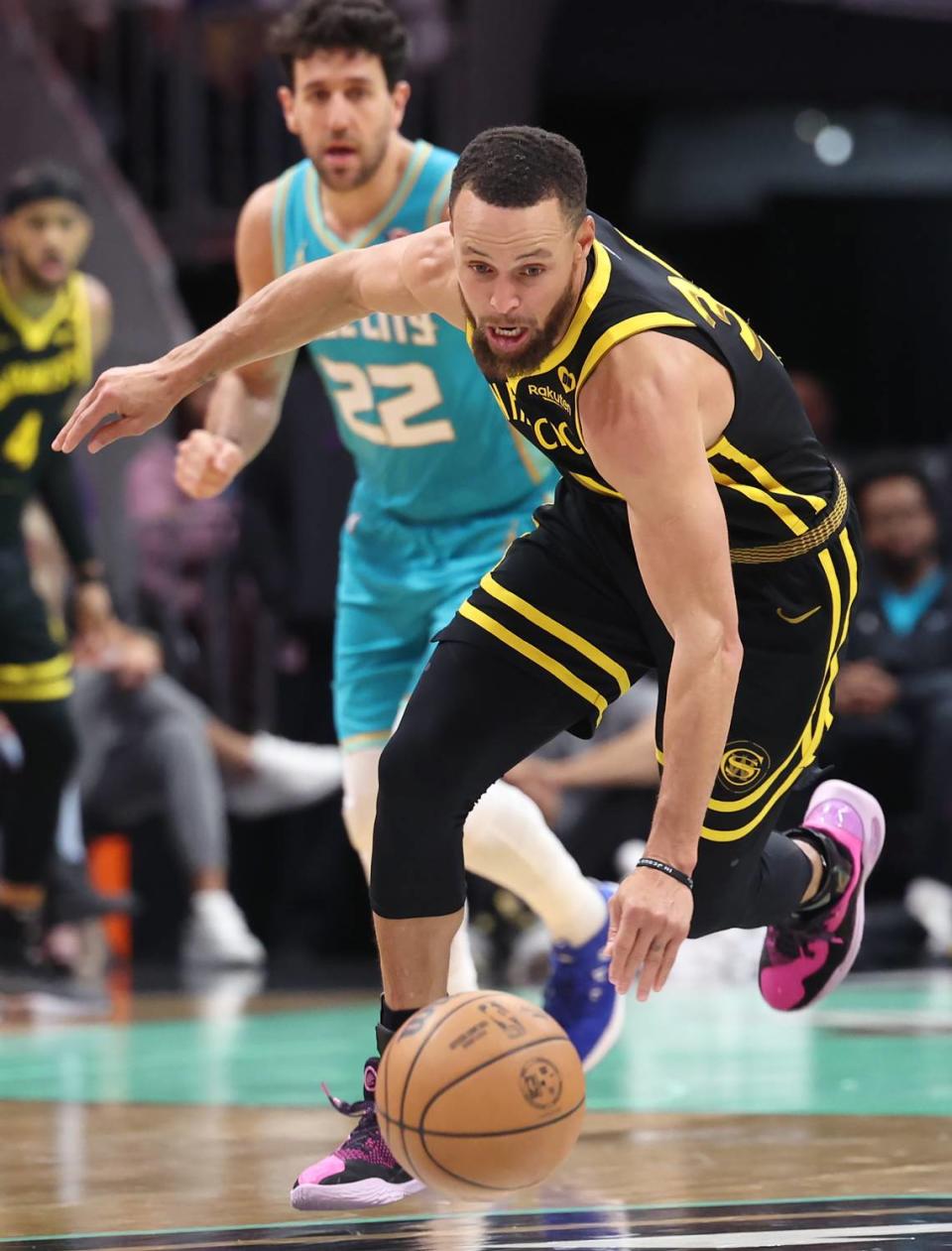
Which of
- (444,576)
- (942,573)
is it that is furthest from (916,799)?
(444,576)

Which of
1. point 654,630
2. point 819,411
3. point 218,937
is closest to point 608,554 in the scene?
point 654,630

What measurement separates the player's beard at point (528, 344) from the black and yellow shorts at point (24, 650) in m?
4.52

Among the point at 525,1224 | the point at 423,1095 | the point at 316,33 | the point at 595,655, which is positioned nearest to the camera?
the point at 423,1095

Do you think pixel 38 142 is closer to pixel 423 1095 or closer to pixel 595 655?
pixel 595 655

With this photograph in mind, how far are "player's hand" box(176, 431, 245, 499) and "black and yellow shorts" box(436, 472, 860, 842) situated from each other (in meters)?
0.74

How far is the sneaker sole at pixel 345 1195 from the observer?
355cm

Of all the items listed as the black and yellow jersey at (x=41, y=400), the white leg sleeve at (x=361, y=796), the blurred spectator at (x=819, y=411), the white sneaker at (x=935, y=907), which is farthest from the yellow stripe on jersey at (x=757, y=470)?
the blurred spectator at (x=819, y=411)

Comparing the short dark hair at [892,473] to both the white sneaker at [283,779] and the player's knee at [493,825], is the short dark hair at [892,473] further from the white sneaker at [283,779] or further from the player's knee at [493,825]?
the player's knee at [493,825]

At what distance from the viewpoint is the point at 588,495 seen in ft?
12.6

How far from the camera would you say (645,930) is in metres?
3.09

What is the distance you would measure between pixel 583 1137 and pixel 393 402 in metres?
1.63

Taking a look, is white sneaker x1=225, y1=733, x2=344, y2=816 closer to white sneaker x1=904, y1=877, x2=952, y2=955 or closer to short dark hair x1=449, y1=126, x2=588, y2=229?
white sneaker x1=904, y1=877, x2=952, y2=955

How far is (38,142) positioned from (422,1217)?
27.8 ft

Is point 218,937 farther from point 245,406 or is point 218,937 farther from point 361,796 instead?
point 245,406
